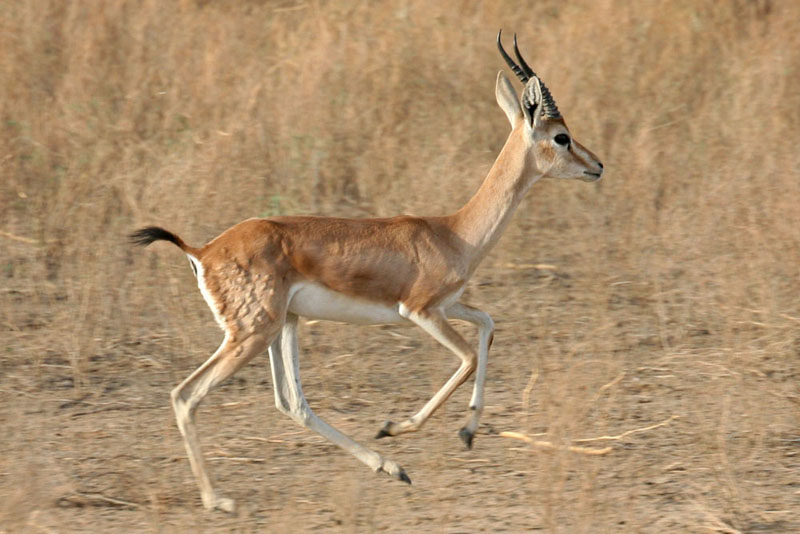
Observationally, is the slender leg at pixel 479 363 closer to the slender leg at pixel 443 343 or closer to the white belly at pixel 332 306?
the slender leg at pixel 443 343

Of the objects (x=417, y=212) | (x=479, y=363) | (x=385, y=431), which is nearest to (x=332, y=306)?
(x=385, y=431)

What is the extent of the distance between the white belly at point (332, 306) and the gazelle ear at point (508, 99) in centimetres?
116

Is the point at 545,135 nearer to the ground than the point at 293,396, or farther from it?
farther from it

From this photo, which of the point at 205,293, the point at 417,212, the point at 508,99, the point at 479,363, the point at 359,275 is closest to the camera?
the point at 205,293

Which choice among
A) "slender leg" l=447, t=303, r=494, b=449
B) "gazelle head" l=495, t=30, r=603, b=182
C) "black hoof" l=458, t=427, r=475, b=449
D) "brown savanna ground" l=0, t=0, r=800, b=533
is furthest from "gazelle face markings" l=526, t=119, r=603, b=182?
"black hoof" l=458, t=427, r=475, b=449

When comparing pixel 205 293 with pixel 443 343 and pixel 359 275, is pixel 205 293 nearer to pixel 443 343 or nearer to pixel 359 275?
pixel 359 275

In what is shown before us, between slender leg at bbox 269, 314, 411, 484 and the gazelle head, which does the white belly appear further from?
the gazelle head

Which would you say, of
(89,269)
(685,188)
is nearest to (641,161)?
(685,188)

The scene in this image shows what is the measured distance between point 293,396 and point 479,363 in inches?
32.7

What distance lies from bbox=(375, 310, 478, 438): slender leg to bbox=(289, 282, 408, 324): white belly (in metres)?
0.13

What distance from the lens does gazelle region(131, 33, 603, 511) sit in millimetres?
5043

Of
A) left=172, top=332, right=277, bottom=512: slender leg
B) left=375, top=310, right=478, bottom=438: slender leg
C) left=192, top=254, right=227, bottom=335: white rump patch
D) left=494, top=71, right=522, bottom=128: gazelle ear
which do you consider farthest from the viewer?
left=494, top=71, right=522, bottom=128: gazelle ear

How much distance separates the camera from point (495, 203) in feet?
18.8

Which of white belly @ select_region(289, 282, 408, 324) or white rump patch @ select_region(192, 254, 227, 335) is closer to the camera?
white rump patch @ select_region(192, 254, 227, 335)
